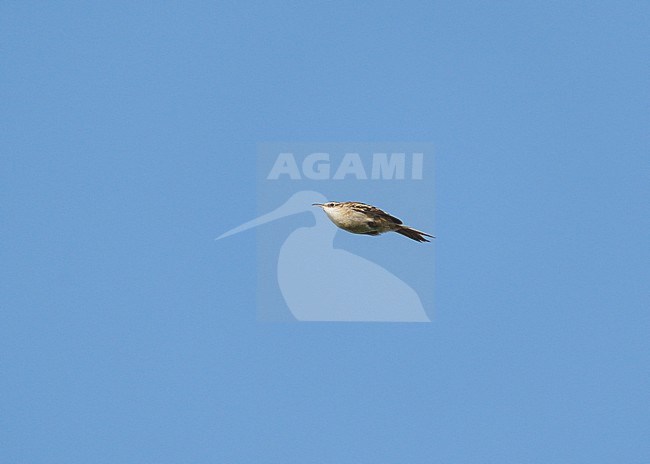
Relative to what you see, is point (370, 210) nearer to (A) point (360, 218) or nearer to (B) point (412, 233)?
(A) point (360, 218)

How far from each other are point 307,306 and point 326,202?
0.58 metres

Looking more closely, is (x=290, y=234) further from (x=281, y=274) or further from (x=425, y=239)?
(x=425, y=239)

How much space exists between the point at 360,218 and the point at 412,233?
31 centimetres

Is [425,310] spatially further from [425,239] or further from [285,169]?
[285,169]

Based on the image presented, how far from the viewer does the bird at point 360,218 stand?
5.42 m

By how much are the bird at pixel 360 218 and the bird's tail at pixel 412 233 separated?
0.9 inches

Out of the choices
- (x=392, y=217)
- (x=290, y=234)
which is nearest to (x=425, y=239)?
(x=392, y=217)

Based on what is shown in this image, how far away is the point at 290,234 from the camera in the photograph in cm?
584

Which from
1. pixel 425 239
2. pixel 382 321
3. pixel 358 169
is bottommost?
pixel 382 321

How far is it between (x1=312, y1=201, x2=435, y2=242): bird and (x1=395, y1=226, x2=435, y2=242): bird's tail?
0.07 feet

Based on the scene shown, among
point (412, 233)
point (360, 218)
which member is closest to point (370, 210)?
point (360, 218)

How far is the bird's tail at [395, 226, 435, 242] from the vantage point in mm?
5555

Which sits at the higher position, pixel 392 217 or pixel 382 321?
pixel 392 217

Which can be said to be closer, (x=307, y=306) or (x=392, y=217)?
(x=392, y=217)
